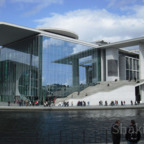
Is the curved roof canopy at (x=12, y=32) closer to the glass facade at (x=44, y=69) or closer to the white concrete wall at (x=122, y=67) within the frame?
the glass facade at (x=44, y=69)

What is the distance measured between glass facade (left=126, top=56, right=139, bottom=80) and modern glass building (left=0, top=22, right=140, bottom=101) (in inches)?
250

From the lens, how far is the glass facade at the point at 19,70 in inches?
2024

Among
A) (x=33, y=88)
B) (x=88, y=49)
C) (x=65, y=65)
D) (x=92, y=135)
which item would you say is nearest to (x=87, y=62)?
(x=88, y=49)

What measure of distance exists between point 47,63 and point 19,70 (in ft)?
27.8

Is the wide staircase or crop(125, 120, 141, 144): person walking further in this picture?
the wide staircase

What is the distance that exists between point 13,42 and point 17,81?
9.87m

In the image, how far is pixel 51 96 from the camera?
2014 inches

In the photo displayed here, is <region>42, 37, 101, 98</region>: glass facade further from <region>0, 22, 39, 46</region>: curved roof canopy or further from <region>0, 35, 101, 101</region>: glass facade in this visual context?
<region>0, 22, 39, 46</region>: curved roof canopy

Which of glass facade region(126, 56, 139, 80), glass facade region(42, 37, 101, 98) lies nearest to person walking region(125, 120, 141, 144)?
glass facade region(42, 37, 101, 98)

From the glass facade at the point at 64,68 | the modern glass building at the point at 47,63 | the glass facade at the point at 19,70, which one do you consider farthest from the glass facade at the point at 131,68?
the glass facade at the point at 19,70

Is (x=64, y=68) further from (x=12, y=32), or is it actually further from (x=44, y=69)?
(x=12, y=32)

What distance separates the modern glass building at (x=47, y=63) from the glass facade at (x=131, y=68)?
20.8 feet

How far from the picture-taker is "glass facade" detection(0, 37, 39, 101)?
5142cm

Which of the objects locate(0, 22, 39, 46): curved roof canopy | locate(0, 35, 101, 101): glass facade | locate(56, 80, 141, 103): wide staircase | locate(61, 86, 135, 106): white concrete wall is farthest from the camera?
locate(56, 80, 141, 103): wide staircase
